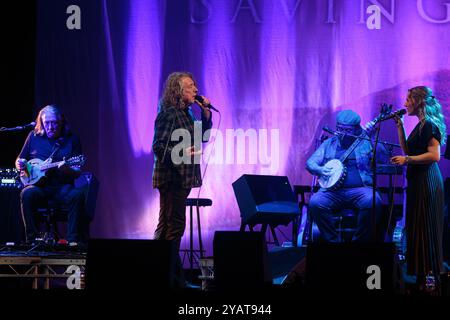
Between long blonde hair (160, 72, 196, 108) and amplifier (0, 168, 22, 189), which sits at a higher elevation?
long blonde hair (160, 72, 196, 108)

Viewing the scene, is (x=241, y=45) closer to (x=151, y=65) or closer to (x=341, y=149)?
(x=151, y=65)

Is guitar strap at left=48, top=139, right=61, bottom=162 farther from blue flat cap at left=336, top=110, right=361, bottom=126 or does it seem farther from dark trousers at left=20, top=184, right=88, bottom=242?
blue flat cap at left=336, top=110, right=361, bottom=126

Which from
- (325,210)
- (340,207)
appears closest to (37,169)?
(325,210)

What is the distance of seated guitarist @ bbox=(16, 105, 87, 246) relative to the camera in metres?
7.02

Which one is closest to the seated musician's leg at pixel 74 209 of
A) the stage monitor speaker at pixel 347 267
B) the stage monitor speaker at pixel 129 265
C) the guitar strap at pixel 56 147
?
the guitar strap at pixel 56 147

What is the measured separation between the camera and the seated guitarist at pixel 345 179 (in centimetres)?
693

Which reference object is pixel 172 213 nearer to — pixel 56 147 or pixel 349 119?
pixel 56 147

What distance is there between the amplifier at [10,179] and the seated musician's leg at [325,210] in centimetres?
297

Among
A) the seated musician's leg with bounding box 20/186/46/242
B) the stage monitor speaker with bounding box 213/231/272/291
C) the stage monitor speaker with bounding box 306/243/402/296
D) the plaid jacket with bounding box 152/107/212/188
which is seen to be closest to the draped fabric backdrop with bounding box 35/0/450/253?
the seated musician's leg with bounding box 20/186/46/242

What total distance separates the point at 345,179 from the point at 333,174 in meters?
0.13

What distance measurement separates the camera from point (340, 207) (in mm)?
7043

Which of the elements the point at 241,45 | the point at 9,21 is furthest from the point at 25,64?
the point at 241,45

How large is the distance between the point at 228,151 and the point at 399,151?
1899 millimetres

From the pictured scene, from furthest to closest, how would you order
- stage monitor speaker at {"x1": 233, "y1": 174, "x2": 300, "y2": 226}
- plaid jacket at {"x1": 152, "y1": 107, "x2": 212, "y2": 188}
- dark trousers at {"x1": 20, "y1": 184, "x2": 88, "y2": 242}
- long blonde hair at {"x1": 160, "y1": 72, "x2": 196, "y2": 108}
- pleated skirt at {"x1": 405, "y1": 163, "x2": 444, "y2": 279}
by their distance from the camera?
dark trousers at {"x1": 20, "y1": 184, "x2": 88, "y2": 242}
stage monitor speaker at {"x1": 233, "y1": 174, "x2": 300, "y2": 226}
long blonde hair at {"x1": 160, "y1": 72, "x2": 196, "y2": 108}
plaid jacket at {"x1": 152, "y1": 107, "x2": 212, "y2": 188}
pleated skirt at {"x1": 405, "y1": 163, "x2": 444, "y2": 279}
